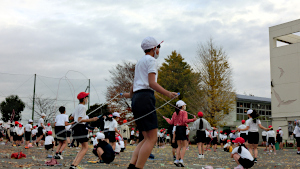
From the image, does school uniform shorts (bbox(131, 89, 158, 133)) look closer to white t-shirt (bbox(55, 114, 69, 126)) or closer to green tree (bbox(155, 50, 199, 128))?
white t-shirt (bbox(55, 114, 69, 126))

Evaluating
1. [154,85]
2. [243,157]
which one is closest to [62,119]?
[243,157]

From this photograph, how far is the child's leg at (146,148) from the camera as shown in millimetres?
4270

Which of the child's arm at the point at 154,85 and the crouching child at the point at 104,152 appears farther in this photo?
the crouching child at the point at 104,152

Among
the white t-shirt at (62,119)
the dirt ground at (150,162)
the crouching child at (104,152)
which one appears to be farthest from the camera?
the white t-shirt at (62,119)

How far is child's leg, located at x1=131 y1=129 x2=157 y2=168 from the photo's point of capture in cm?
427

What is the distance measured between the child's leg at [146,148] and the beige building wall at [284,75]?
35207 millimetres

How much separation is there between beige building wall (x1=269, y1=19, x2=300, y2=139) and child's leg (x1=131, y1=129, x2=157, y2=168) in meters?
35.2

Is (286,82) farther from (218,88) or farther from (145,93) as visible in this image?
(145,93)

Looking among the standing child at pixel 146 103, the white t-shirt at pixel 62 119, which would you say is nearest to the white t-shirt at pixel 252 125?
the white t-shirt at pixel 62 119

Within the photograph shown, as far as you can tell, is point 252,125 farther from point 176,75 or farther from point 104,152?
point 176,75

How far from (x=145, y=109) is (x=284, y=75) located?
36712mm

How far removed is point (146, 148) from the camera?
4.27 metres

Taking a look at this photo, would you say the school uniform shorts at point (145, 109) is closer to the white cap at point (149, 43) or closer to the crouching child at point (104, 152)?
the white cap at point (149, 43)

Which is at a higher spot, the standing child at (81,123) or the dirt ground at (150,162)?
the standing child at (81,123)
